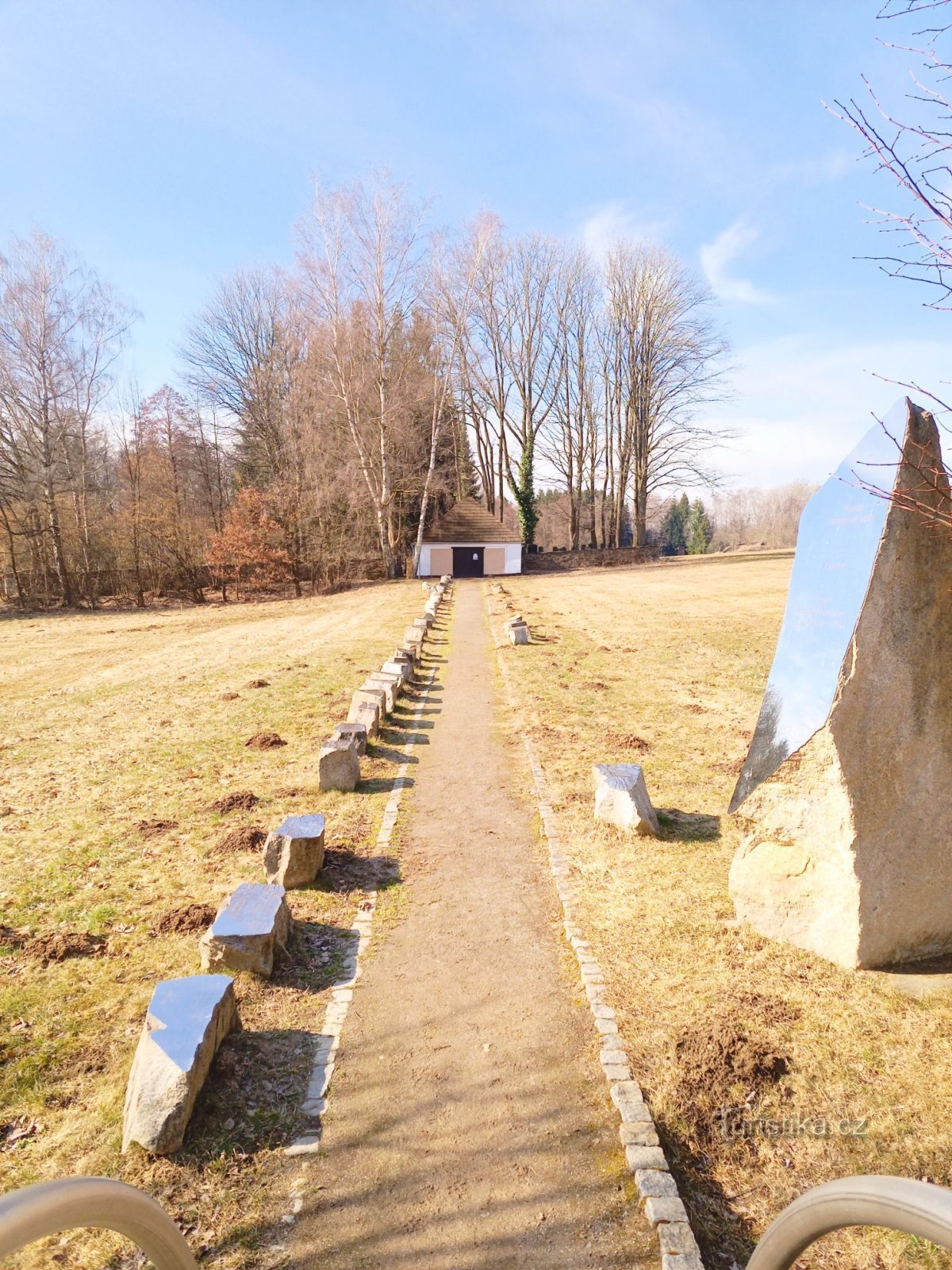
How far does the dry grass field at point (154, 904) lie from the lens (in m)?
3.37

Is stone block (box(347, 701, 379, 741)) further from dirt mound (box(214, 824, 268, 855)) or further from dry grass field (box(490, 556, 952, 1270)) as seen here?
dirt mound (box(214, 824, 268, 855))

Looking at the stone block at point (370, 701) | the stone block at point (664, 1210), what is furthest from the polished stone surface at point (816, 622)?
the stone block at point (370, 701)

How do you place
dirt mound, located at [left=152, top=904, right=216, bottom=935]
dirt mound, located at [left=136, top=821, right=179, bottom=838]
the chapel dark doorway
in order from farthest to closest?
1. the chapel dark doorway
2. dirt mound, located at [left=136, top=821, right=179, bottom=838]
3. dirt mound, located at [left=152, top=904, right=216, bottom=935]

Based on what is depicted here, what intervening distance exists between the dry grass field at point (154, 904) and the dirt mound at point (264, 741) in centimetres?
13

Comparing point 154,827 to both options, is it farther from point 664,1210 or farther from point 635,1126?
point 664,1210

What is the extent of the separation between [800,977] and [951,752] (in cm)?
181

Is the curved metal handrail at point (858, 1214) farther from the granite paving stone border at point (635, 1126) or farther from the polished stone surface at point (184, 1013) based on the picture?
the polished stone surface at point (184, 1013)

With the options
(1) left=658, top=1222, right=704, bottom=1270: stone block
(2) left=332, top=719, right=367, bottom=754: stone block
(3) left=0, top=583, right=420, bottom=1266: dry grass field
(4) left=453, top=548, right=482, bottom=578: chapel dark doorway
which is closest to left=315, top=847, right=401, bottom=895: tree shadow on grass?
(3) left=0, top=583, right=420, bottom=1266: dry grass field

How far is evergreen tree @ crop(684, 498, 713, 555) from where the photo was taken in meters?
83.8

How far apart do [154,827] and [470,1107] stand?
4762 millimetres

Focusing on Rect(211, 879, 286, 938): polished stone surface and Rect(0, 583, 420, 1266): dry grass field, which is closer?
Rect(0, 583, 420, 1266): dry grass field

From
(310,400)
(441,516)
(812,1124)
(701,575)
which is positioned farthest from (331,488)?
(812,1124)

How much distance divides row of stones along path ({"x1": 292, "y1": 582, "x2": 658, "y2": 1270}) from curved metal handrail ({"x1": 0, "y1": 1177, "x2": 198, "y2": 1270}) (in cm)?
131

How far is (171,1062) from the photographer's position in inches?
138
